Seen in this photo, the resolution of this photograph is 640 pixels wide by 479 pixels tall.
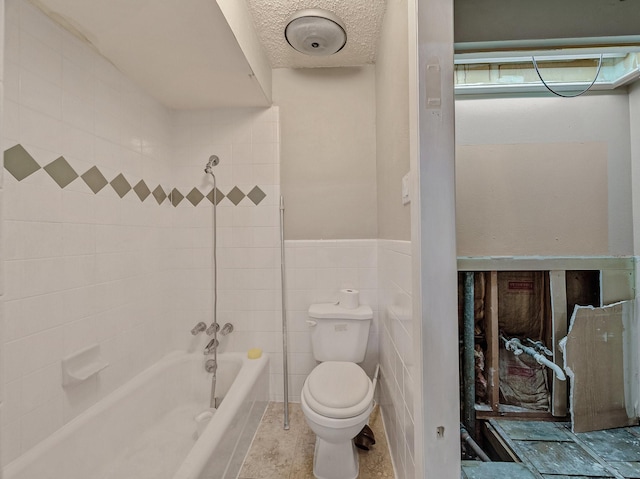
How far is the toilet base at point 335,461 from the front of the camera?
1.32 metres

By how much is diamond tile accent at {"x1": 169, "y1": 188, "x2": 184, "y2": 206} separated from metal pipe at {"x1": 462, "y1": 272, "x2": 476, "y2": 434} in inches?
79.8

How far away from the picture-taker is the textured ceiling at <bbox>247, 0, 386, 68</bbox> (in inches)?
57.9

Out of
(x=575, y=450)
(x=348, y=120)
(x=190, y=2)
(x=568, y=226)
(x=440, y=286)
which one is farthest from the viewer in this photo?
(x=348, y=120)

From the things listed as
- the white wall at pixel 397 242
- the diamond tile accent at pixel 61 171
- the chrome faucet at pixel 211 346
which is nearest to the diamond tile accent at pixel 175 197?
the diamond tile accent at pixel 61 171

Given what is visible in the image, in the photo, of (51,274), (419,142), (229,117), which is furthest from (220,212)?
(419,142)

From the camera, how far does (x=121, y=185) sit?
1.57 meters

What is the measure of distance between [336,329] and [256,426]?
743mm

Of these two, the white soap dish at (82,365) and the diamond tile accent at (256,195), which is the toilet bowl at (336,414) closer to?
the white soap dish at (82,365)

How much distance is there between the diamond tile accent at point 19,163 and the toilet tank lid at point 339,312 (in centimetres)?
148

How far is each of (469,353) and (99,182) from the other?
91.3 inches

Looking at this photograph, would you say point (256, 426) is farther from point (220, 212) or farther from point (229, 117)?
point (229, 117)

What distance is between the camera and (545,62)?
1.73 m

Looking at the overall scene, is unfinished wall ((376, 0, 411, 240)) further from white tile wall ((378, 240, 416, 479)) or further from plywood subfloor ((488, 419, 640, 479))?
plywood subfloor ((488, 419, 640, 479))

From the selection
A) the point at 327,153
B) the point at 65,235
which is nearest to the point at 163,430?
the point at 65,235
